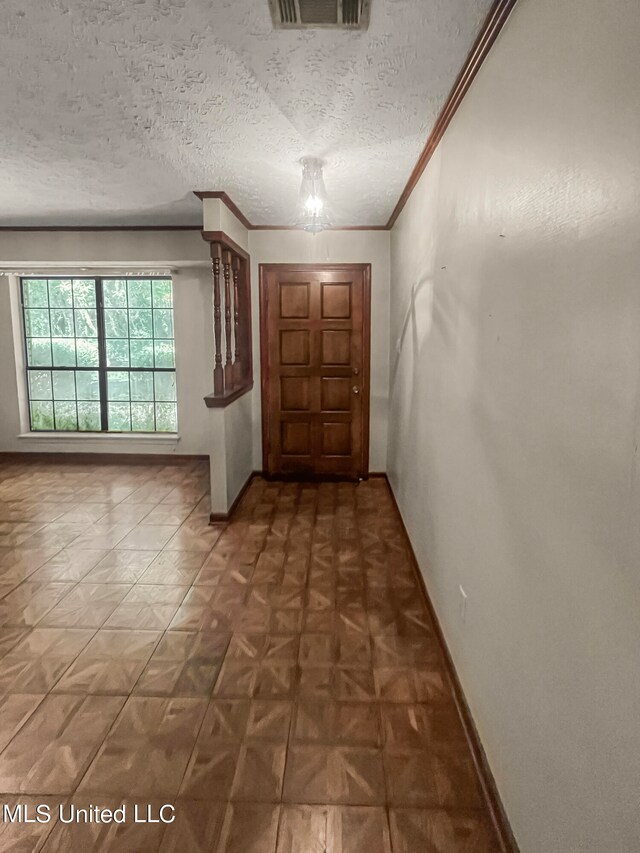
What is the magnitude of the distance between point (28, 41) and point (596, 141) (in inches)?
72.8

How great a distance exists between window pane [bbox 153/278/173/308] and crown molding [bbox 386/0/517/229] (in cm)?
316

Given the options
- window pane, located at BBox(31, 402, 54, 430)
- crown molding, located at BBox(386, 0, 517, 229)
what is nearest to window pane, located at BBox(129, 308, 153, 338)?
window pane, located at BBox(31, 402, 54, 430)

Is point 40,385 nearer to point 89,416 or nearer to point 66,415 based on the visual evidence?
point 66,415

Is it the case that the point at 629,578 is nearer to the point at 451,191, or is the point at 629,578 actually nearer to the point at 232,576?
the point at 451,191

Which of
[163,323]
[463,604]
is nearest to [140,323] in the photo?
[163,323]

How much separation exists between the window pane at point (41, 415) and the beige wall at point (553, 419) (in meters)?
4.99

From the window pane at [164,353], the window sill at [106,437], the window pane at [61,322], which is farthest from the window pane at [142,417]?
the window pane at [61,322]

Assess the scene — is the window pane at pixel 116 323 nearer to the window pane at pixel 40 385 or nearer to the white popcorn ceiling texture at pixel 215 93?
the window pane at pixel 40 385

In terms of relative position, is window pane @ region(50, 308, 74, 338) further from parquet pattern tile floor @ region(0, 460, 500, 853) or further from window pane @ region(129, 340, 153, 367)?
parquet pattern tile floor @ region(0, 460, 500, 853)

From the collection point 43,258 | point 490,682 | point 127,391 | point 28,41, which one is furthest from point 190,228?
point 490,682

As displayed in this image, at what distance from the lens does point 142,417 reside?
17.9ft

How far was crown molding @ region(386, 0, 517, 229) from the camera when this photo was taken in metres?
1.44

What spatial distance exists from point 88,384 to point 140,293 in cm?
117

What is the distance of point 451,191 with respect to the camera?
6.88 feet
